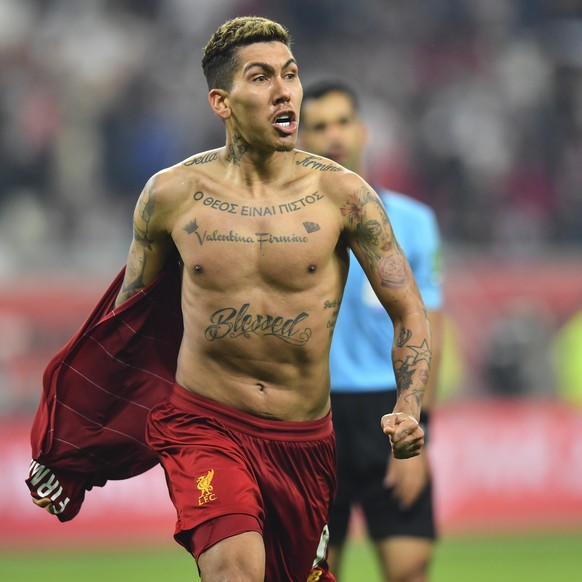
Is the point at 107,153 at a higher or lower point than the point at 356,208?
higher

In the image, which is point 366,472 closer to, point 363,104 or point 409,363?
point 409,363

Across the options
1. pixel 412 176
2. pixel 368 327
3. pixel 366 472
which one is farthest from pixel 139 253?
pixel 412 176

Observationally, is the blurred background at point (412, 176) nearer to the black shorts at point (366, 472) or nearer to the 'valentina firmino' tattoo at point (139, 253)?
the black shorts at point (366, 472)

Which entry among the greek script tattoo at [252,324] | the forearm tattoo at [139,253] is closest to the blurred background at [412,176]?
the forearm tattoo at [139,253]

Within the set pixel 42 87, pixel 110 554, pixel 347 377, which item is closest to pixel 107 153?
pixel 42 87

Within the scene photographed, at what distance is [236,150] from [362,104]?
33.2 feet

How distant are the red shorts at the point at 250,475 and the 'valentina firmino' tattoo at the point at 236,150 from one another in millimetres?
940

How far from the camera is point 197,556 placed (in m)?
5.00

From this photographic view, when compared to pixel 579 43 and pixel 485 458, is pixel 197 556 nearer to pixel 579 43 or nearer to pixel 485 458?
pixel 485 458

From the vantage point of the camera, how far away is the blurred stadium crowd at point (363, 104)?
1464 centimetres

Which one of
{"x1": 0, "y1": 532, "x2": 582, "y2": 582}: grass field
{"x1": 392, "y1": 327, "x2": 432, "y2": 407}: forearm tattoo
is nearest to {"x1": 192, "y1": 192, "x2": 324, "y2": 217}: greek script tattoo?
{"x1": 392, "y1": 327, "x2": 432, "y2": 407}: forearm tattoo

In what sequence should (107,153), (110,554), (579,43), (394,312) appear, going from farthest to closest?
(579,43), (107,153), (110,554), (394,312)

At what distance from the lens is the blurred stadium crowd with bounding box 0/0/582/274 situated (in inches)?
576

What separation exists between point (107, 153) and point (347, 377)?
856 centimetres
